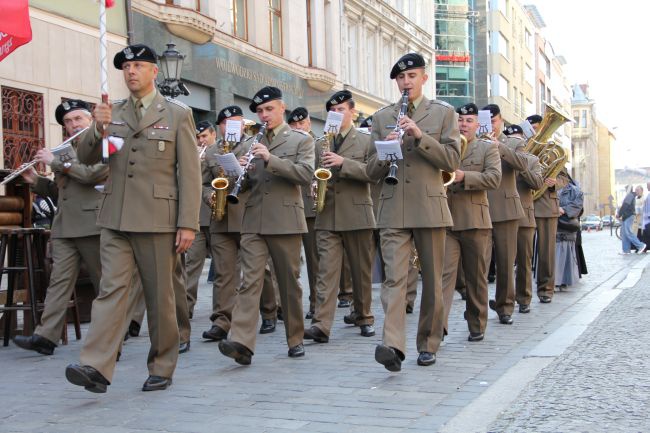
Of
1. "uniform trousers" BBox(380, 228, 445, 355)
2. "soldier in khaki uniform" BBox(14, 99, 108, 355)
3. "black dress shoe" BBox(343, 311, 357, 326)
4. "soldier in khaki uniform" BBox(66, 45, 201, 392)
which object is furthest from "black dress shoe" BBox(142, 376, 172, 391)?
"black dress shoe" BBox(343, 311, 357, 326)

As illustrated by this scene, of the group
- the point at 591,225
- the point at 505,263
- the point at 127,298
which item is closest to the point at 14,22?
the point at 127,298

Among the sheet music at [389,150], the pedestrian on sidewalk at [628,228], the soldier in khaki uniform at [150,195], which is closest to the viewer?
the soldier in khaki uniform at [150,195]

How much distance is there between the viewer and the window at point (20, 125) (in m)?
16.0

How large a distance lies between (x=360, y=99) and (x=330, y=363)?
2811cm

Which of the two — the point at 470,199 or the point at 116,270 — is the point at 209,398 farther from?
the point at 470,199

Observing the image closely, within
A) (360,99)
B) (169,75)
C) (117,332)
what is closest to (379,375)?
(117,332)

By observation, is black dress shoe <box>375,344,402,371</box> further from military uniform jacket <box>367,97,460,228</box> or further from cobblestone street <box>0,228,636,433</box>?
military uniform jacket <box>367,97,460,228</box>

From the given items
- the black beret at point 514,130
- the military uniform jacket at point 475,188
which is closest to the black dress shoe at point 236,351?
the military uniform jacket at point 475,188

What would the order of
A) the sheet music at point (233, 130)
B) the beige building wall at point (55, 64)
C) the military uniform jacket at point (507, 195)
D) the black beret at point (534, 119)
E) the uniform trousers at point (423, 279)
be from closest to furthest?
the uniform trousers at point (423, 279), the sheet music at point (233, 130), the military uniform jacket at point (507, 195), the black beret at point (534, 119), the beige building wall at point (55, 64)

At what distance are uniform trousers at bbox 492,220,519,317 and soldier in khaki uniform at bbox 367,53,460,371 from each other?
2.57 m

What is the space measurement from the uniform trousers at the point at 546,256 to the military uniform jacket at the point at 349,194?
3648mm

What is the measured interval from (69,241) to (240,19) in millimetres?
18843

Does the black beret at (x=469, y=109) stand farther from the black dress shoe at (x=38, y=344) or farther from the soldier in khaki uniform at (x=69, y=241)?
the black dress shoe at (x=38, y=344)

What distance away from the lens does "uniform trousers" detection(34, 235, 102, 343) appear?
25.2ft
